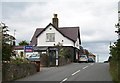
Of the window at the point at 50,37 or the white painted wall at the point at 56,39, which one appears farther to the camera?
the window at the point at 50,37

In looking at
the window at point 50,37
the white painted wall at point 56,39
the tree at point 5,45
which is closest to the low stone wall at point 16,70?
the tree at point 5,45

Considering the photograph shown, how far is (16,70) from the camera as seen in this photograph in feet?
85.9

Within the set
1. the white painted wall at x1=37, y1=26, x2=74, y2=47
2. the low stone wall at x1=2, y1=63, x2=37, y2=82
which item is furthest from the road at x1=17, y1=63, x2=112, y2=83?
the white painted wall at x1=37, y1=26, x2=74, y2=47

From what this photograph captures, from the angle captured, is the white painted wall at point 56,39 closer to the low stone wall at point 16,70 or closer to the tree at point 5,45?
the low stone wall at point 16,70

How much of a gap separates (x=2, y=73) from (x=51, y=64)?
23.9 m

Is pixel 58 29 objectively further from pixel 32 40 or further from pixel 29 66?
pixel 29 66

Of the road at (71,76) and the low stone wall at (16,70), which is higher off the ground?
the low stone wall at (16,70)

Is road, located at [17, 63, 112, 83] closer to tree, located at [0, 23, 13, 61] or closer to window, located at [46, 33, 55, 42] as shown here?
tree, located at [0, 23, 13, 61]

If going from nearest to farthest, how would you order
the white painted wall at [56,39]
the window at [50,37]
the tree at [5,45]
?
1. the tree at [5,45]
2. the white painted wall at [56,39]
3. the window at [50,37]

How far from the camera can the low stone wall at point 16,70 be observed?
926 inches

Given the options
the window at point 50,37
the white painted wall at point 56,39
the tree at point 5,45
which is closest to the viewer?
the tree at point 5,45

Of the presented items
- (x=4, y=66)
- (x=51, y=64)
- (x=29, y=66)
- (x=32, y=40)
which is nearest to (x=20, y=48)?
(x=32, y=40)

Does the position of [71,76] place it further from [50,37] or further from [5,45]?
[50,37]

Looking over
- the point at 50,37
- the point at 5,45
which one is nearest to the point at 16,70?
the point at 5,45
